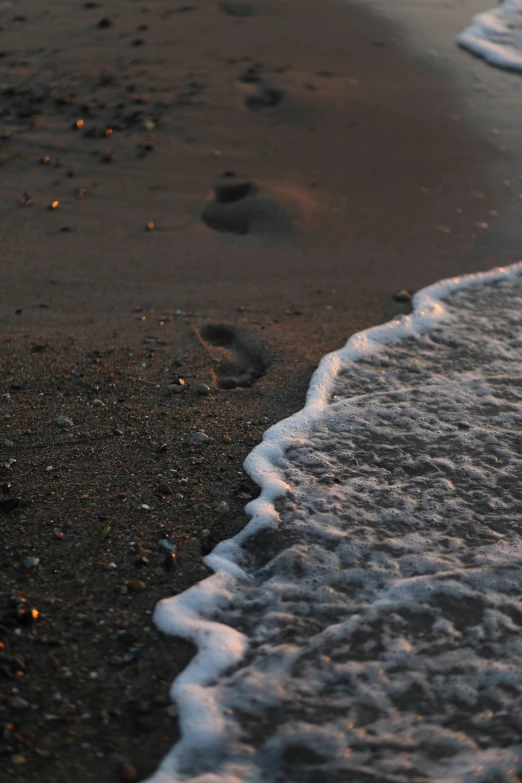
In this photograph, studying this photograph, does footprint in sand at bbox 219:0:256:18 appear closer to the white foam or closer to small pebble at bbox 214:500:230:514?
the white foam

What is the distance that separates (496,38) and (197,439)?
5.31m

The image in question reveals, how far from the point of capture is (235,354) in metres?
3.70

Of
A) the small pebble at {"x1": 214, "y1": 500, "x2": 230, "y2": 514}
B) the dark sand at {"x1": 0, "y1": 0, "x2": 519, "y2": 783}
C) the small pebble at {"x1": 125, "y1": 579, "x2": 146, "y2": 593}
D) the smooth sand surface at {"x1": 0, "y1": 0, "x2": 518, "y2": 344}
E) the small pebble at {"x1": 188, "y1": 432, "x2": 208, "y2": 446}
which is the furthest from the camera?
the smooth sand surface at {"x1": 0, "y1": 0, "x2": 518, "y2": 344}

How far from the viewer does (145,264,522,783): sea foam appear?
6.90 feet

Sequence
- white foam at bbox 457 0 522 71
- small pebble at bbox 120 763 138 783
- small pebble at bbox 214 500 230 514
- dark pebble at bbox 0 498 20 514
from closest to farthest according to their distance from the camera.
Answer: small pebble at bbox 120 763 138 783, dark pebble at bbox 0 498 20 514, small pebble at bbox 214 500 230 514, white foam at bbox 457 0 522 71

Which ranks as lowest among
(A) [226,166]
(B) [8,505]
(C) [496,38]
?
(B) [8,505]

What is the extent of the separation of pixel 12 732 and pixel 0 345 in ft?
6.57

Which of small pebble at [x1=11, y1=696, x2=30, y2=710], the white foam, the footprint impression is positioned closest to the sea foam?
small pebble at [x1=11, y1=696, x2=30, y2=710]

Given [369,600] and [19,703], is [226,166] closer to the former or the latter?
[369,600]

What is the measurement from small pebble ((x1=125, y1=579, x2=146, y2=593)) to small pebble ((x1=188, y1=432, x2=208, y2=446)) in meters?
0.75

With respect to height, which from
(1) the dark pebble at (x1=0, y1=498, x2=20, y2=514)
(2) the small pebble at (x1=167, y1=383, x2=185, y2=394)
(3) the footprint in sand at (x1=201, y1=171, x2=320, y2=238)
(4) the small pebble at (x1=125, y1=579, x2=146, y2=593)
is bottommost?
(4) the small pebble at (x1=125, y1=579, x2=146, y2=593)

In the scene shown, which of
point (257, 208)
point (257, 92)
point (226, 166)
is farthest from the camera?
point (257, 92)

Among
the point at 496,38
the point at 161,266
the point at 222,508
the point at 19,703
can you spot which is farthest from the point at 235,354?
the point at 496,38

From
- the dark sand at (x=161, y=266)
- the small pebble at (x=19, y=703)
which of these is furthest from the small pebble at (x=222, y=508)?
the small pebble at (x=19, y=703)
